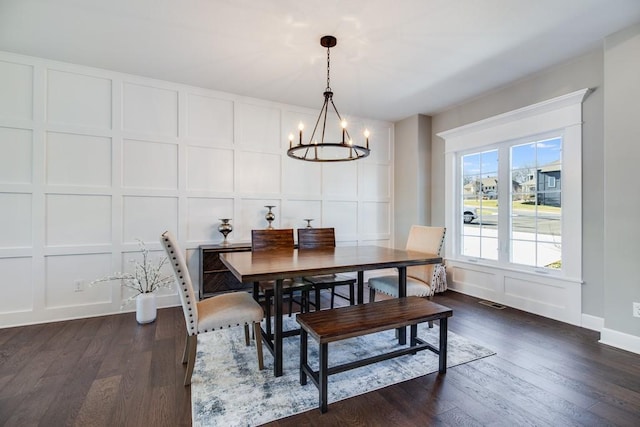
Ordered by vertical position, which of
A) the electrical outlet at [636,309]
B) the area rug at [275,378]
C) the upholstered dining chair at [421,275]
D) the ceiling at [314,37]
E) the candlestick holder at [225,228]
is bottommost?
the area rug at [275,378]

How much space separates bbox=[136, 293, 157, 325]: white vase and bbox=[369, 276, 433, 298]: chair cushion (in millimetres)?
2385

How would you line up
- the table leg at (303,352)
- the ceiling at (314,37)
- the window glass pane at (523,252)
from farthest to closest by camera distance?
the window glass pane at (523,252)
the ceiling at (314,37)
the table leg at (303,352)

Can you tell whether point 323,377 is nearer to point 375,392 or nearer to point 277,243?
point 375,392

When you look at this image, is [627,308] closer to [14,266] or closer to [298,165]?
[298,165]

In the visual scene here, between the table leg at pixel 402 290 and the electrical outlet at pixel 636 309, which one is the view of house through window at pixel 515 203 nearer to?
the electrical outlet at pixel 636 309

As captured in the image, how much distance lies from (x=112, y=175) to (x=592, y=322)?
536 centimetres

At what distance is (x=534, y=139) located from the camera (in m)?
3.55

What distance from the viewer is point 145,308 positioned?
3148 mm

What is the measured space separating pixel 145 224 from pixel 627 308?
4.91m

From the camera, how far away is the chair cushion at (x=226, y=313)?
2.05m

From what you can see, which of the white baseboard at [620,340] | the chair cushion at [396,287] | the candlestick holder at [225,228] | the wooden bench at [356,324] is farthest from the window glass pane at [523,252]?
the candlestick holder at [225,228]

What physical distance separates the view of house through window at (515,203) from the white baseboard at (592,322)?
55 centimetres

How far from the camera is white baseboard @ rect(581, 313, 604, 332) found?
292cm

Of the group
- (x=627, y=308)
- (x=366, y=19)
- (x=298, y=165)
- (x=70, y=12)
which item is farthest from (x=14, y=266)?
(x=627, y=308)
